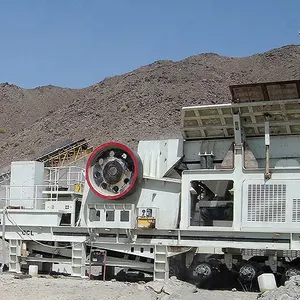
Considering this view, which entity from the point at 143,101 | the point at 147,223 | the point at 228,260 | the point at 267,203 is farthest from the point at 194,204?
the point at 143,101

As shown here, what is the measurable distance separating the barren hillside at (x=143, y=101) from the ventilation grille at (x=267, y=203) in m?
30.0

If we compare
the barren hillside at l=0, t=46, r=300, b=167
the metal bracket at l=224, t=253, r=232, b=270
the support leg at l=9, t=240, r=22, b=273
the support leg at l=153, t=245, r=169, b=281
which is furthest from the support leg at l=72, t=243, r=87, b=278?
the barren hillside at l=0, t=46, r=300, b=167

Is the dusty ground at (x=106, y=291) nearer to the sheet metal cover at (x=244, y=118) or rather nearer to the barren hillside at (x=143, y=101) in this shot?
the sheet metal cover at (x=244, y=118)

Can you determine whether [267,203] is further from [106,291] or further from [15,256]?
[15,256]

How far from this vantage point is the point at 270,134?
14.3 metres

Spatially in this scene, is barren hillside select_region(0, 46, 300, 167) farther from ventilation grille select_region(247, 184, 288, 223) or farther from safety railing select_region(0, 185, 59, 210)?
ventilation grille select_region(247, 184, 288, 223)

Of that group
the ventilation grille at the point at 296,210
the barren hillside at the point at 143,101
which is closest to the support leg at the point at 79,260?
the ventilation grille at the point at 296,210

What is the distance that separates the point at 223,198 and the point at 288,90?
2953 millimetres

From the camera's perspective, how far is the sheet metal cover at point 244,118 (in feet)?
45.2

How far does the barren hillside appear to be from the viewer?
4988 cm

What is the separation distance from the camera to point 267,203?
13234 millimetres

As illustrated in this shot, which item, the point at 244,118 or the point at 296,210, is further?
the point at 244,118

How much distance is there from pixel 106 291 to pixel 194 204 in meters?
3.07

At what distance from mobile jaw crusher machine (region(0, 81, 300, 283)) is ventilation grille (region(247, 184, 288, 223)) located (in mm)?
22
